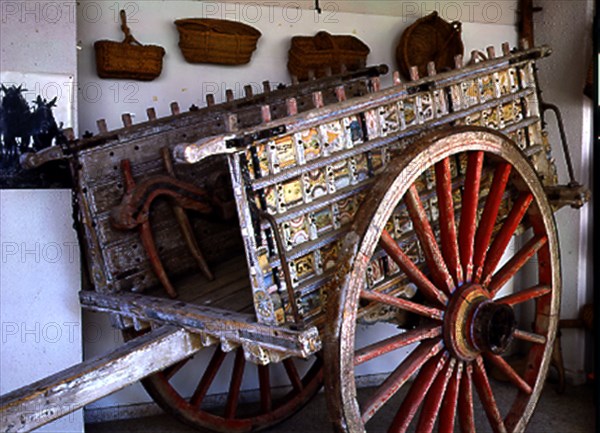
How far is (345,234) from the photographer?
7.23 feet

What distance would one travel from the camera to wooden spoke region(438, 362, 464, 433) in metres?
2.41

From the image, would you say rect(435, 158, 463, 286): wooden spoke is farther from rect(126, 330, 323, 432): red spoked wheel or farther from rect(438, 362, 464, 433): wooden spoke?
rect(126, 330, 323, 432): red spoked wheel

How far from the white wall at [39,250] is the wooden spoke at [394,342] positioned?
5.14 feet

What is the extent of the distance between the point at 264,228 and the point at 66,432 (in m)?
1.75

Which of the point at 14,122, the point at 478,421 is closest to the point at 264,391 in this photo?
the point at 478,421

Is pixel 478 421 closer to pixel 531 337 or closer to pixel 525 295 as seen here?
pixel 531 337

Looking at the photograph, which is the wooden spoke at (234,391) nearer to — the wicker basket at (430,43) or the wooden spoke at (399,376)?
the wooden spoke at (399,376)

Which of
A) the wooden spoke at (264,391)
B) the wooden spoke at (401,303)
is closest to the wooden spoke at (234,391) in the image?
the wooden spoke at (264,391)

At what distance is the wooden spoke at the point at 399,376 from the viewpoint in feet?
6.93

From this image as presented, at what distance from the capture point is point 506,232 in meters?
2.67

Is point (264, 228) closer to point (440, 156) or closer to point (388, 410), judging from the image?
point (440, 156)

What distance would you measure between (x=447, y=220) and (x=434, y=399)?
621mm

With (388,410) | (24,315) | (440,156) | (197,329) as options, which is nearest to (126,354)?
(197,329)

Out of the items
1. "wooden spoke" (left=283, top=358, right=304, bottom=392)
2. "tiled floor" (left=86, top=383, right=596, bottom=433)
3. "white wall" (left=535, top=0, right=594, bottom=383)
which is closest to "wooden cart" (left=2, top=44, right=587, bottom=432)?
"wooden spoke" (left=283, top=358, right=304, bottom=392)
